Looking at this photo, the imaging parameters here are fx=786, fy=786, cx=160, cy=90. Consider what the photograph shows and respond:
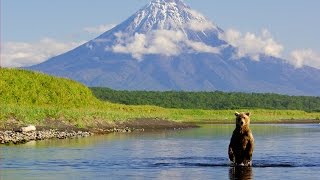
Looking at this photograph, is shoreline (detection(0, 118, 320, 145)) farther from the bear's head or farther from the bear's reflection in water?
the bear's reflection in water

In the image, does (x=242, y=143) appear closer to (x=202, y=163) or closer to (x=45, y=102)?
(x=202, y=163)

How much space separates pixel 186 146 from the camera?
157 ft

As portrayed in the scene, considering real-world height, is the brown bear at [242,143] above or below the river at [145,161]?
above

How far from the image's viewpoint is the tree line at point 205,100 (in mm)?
170625

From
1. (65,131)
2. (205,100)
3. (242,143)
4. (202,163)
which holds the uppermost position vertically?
(205,100)

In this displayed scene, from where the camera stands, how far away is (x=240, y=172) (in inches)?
1209

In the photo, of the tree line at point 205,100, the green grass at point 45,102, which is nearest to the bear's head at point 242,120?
the green grass at point 45,102

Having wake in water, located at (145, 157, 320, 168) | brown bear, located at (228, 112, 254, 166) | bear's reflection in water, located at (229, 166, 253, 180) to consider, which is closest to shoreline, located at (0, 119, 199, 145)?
wake in water, located at (145, 157, 320, 168)

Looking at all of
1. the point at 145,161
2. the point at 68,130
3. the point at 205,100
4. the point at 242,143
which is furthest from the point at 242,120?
the point at 205,100

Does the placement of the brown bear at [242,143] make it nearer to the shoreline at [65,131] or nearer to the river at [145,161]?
the river at [145,161]

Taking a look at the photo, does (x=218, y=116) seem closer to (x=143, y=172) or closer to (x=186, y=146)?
(x=186, y=146)

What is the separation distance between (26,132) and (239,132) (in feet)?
74.3

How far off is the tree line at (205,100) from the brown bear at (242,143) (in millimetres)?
131269

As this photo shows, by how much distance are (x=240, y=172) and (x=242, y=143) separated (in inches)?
105
